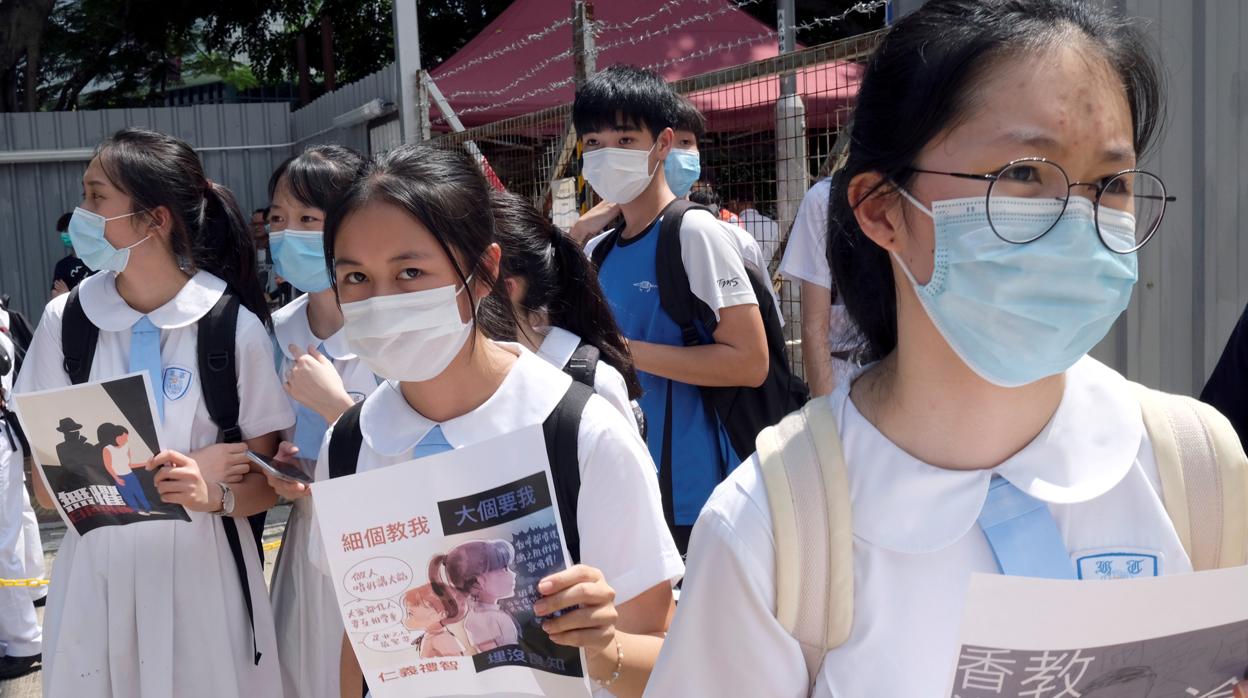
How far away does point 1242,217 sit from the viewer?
3.32m

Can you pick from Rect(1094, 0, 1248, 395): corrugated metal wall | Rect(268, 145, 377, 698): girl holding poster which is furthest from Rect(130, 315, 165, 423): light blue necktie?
Rect(1094, 0, 1248, 395): corrugated metal wall

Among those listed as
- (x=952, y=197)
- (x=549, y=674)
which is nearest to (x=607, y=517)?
(x=549, y=674)

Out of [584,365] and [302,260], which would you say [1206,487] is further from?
[302,260]

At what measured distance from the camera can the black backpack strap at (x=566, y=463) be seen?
1947 mm

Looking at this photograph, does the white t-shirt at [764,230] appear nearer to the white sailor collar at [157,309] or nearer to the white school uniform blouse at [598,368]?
the white school uniform blouse at [598,368]

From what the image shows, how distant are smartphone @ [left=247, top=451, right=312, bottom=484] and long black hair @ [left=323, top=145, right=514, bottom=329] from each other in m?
0.65

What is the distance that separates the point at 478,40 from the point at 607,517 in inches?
387

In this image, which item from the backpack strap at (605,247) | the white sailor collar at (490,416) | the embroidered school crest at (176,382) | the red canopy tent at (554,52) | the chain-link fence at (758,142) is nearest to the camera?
the white sailor collar at (490,416)

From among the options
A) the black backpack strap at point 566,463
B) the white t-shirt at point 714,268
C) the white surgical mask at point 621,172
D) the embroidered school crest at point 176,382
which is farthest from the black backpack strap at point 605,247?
the black backpack strap at point 566,463

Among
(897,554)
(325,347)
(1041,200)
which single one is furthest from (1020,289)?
(325,347)

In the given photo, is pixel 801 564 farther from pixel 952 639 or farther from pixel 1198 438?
pixel 1198 438

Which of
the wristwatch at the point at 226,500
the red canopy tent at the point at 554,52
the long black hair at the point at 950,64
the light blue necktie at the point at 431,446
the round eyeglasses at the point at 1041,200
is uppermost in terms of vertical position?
the red canopy tent at the point at 554,52

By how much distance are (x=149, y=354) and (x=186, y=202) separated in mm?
486

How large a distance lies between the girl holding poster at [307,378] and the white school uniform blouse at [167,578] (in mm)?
113
